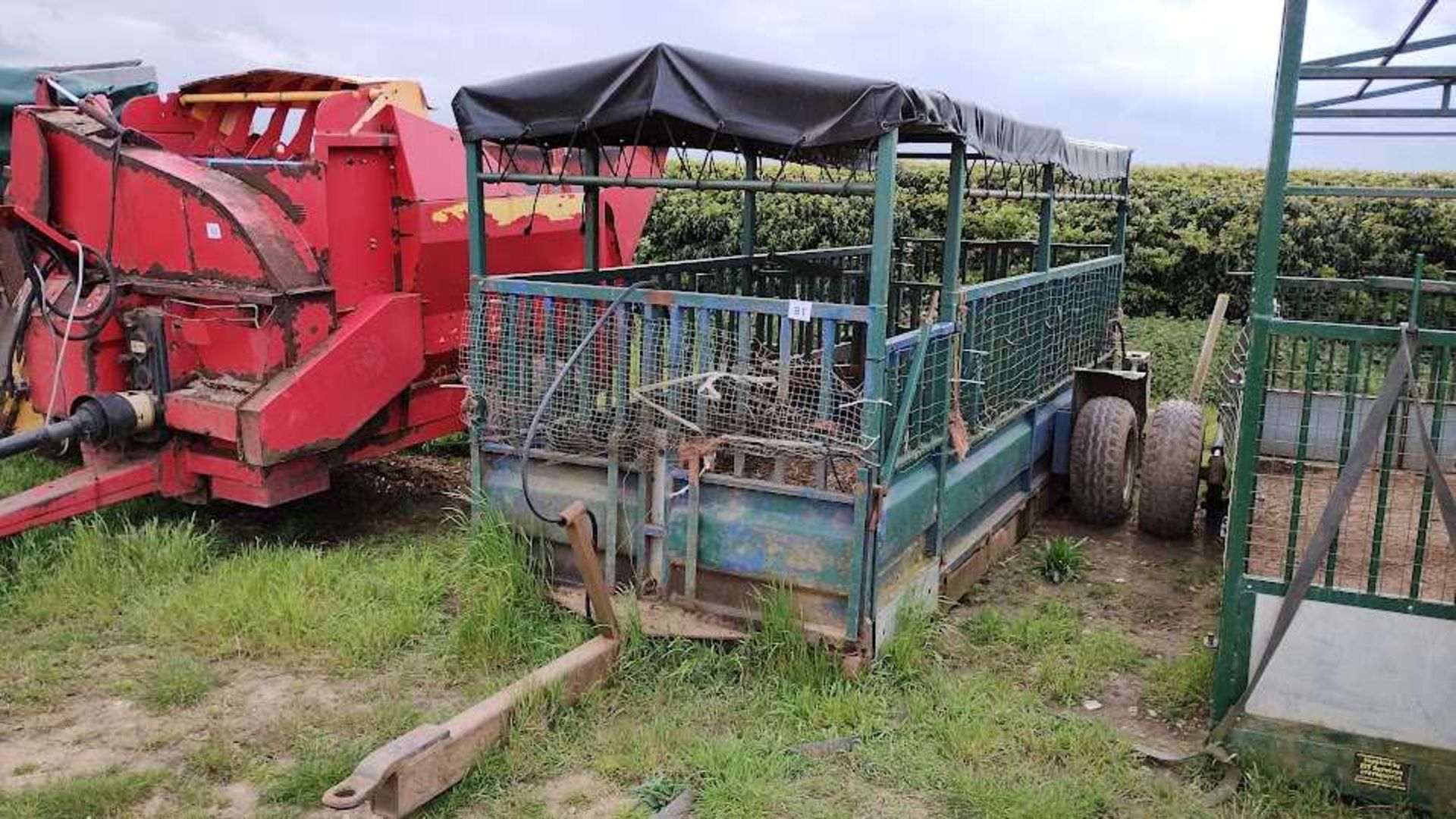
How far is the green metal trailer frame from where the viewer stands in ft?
15.2

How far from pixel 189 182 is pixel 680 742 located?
383 centimetres

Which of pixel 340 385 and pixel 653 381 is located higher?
pixel 653 381

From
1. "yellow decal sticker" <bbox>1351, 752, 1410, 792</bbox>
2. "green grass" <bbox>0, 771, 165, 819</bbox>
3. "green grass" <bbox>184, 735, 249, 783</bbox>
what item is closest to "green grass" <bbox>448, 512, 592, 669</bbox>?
"green grass" <bbox>184, 735, 249, 783</bbox>

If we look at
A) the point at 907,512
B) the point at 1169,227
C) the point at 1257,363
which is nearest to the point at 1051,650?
the point at 907,512

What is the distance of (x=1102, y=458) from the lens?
23.1 ft

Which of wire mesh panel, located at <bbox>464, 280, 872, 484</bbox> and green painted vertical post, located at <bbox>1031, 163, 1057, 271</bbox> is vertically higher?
green painted vertical post, located at <bbox>1031, 163, 1057, 271</bbox>

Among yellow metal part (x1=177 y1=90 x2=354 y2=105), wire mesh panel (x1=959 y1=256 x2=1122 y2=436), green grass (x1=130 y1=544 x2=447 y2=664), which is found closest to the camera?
green grass (x1=130 y1=544 x2=447 y2=664)

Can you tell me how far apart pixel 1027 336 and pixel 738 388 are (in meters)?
2.64

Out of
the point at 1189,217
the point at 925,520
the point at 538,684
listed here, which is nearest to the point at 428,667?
the point at 538,684

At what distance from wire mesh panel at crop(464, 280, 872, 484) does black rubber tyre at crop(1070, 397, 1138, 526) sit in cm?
242

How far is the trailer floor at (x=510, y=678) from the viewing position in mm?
3980

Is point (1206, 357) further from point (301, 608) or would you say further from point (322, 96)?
point (301, 608)

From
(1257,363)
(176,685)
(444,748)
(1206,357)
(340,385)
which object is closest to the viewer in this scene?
(444,748)

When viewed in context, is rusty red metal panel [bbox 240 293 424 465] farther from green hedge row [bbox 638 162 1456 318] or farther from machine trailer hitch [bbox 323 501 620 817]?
green hedge row [bbox 638 162 1456 318]
